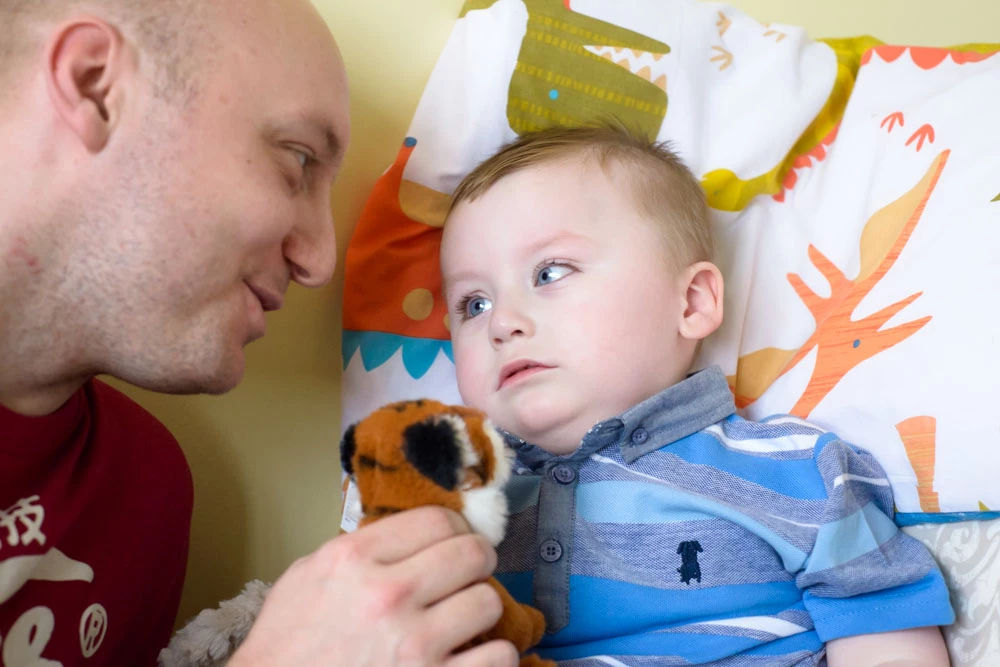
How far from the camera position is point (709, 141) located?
1.39m

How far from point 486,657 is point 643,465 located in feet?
1.35

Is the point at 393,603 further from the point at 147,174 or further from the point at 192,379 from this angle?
the point at 147,174

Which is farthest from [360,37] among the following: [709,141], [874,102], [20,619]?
[20,619]

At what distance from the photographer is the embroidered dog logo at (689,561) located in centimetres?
101

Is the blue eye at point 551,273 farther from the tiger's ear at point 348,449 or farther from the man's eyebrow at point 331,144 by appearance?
the tiger's ear at point 348,449

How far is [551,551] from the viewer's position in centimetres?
101

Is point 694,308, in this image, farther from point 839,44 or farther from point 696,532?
point 839,44

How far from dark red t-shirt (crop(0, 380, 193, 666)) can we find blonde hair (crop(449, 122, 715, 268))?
553mm

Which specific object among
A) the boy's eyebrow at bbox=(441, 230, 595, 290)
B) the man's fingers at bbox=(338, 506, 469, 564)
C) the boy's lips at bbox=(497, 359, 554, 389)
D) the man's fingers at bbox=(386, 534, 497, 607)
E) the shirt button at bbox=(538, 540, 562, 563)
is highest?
the boy's eyebrow at bbox=(441, 230, 595, 290)

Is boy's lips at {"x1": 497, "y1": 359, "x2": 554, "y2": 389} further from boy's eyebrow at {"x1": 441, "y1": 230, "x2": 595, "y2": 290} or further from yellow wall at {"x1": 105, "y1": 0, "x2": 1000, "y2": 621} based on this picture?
yellow wall at {"x1": 105, "y1": 0, "x2": 1000, "y2": 621}

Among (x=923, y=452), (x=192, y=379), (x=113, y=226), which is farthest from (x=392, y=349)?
(x=923, y=452)

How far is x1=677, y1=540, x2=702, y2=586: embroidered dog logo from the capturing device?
39.6 inches

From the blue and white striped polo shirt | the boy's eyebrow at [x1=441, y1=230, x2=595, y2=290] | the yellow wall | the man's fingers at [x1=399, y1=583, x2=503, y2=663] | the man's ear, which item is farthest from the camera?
the yellow wall

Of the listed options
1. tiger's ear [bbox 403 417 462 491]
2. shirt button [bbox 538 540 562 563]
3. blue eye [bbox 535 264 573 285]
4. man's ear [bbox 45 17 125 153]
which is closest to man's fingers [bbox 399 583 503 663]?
tiger's ear [bbox 403 417 462 491]
